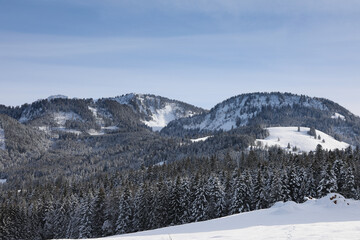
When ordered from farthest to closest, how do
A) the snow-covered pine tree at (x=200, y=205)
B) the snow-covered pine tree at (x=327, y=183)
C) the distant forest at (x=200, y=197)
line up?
the snow-covered pine tree at (x=200, y=205), the distant forest at (x=200, y=197), the snow-covered pine tree at (x=327, y=183)

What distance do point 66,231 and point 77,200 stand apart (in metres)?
7.94

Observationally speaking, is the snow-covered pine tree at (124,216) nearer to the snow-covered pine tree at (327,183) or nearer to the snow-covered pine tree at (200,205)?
the snow-covered pine tree at (200,205)

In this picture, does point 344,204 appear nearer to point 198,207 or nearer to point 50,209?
point 198,207

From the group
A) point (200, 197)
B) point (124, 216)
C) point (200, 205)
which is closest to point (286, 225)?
point (200, 205)

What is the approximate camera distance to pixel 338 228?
76.2 feet

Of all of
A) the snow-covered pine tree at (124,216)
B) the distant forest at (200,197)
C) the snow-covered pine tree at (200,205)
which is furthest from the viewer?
the snow-covered pine tree at (124,216)

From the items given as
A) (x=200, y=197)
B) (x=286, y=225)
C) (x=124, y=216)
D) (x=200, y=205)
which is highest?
(x=286, y=225)

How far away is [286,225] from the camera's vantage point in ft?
88.1

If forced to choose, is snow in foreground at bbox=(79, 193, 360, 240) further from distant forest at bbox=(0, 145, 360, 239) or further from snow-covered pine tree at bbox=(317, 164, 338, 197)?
distant forest at bbox=(0, 145, 360, 239)

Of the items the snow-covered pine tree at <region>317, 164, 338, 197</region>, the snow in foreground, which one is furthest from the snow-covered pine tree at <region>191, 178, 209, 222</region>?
the snow in foreground

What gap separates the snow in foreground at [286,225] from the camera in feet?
72.5

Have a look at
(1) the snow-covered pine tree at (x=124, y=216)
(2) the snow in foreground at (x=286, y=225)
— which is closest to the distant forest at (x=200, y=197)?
(1) the snow-covered pine tree at (x=124, y=216)

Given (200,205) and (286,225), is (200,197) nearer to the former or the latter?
(200,205)

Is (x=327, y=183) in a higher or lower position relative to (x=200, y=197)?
higher
